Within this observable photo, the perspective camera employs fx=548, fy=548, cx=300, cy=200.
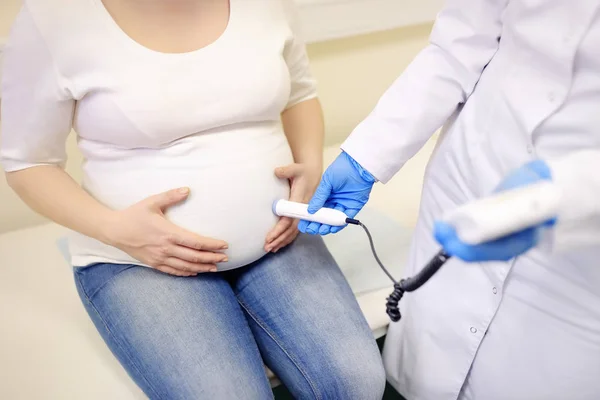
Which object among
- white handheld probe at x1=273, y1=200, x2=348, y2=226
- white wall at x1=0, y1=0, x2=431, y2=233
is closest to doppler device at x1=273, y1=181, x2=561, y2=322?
white handheld probe at x1=273, y1=200, x2=348, y2=226

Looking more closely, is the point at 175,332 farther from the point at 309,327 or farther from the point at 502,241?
the point at 502,241

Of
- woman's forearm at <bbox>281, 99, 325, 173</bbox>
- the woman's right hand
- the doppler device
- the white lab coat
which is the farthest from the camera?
woman's forearm at <bbox>281, 99, 325, 173</bbox>

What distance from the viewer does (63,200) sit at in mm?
839

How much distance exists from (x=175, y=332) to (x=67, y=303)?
34cm

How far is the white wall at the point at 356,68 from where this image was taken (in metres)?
1.54

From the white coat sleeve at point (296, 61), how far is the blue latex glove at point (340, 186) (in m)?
0.22

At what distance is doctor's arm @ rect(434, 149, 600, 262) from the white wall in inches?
41.1

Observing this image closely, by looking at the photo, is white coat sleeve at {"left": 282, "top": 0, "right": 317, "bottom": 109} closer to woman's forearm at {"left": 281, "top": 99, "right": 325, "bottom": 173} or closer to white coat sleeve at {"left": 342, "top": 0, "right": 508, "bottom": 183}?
woman's forearm at {"left": 281, "top": 99, "right": 325, "bottom": 173}

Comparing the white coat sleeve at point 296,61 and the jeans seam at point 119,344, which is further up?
the white coat sleeve at point 296,61

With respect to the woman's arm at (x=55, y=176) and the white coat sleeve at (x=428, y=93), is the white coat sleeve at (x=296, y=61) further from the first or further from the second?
the woman's arm at (x=55, y=176)

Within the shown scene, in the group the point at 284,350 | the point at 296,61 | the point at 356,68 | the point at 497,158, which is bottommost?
the point at 284,350

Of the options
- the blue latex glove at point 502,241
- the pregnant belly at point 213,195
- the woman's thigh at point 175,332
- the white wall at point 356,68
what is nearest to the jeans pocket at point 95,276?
the woman's thigh at point 175,332

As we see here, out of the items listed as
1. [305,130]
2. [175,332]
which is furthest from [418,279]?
[305,130]

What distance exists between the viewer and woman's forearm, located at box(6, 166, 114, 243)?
32.5 inches
